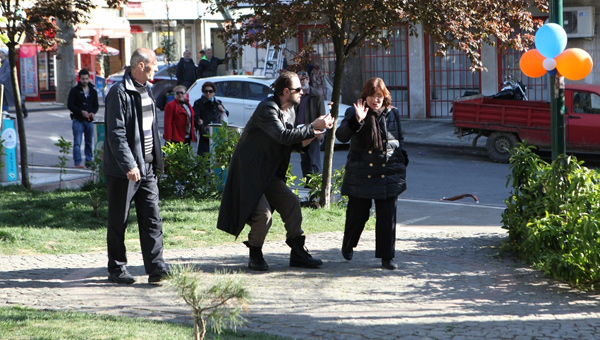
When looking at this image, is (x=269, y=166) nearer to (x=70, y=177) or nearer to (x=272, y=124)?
(x=272, y=124)

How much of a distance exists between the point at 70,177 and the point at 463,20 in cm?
734

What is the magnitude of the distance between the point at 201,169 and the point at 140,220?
4.33 meters

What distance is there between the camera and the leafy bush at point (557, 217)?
6.47m

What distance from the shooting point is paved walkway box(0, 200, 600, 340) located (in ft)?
18.1

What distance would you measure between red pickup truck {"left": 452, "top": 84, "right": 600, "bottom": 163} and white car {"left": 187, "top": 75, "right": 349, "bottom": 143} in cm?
347

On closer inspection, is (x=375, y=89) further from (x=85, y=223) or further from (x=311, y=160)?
(x=311, y=160)

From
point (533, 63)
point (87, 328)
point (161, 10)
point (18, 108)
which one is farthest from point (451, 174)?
point (161, 10)

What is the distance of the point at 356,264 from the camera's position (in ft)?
24.4

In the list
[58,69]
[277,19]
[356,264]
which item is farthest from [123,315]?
[58,69]

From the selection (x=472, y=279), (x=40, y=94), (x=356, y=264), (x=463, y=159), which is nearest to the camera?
(x=472, y=279)

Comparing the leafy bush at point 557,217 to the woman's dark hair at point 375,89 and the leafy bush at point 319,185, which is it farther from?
the leafy bush at point 319,185

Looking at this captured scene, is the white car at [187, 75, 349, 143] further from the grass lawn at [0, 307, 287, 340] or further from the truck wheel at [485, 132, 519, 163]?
the grass lawn at [0, 307, 287, 340]

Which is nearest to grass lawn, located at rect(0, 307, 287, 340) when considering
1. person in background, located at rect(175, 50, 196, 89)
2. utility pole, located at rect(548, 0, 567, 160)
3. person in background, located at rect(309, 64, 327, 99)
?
utility pole, located at rect(548, 0, 567, 160)

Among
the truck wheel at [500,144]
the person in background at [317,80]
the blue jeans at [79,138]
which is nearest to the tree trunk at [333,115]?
the blue jeans at [79,138]
